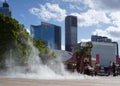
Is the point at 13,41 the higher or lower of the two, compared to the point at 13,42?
higher

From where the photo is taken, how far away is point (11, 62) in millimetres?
55688

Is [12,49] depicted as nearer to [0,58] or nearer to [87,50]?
[0,58]

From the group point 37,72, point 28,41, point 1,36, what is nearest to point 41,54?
point 28,41

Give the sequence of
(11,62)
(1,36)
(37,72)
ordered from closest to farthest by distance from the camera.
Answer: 1. (37,72)
2. (11,62)
3. (1,36)

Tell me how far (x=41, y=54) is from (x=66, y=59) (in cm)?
4738

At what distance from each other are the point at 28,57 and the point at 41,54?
25.6 m

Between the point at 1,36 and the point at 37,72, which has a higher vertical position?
the point at 1,36

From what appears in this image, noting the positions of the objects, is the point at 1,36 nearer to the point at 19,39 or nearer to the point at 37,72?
the point at 19,39

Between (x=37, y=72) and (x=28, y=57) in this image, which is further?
(x=28, y=57)

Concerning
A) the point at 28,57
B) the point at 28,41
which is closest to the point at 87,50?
the point at 28,41

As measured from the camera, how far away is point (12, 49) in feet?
187

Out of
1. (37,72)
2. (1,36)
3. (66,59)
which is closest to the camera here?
(37,72)

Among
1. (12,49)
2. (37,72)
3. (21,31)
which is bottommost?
(37,72)

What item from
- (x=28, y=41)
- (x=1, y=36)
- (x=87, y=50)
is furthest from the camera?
(x=87, y=50)
